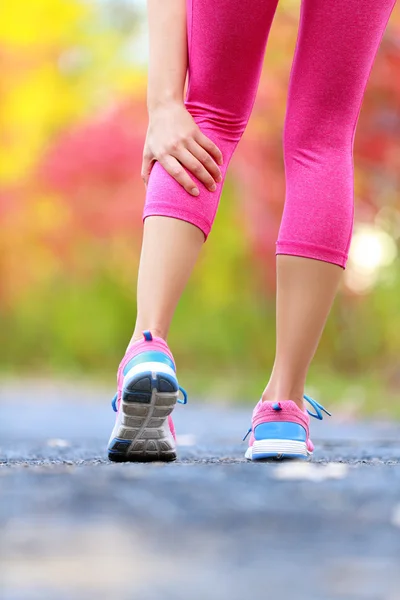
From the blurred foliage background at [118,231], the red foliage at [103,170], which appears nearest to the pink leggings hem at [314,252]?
the blurred foliage background at [118,231]

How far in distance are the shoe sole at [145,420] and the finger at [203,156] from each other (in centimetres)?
29

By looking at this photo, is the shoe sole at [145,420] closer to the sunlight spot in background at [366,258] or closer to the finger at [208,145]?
the finger at [208,145]

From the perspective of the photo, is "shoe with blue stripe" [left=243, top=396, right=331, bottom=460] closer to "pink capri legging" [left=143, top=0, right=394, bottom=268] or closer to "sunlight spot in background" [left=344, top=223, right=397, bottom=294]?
"pink capri legging" [left=143, top=0, right=394, bottom=268]

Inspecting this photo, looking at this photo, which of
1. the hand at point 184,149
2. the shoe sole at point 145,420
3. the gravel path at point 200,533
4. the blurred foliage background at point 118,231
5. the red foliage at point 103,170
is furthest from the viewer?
the red foliage at point 103,170

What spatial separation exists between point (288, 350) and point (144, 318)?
0.70 ft

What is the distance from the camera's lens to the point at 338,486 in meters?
0.85

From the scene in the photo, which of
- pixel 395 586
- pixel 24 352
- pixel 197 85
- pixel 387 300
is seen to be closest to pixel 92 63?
pixel 24 352

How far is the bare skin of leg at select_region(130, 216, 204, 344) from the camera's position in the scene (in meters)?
1.23

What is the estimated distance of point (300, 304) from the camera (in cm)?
131

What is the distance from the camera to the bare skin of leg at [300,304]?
1316 mm

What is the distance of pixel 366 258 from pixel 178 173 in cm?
710

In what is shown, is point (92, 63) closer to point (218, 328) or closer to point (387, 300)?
point (218, 328)

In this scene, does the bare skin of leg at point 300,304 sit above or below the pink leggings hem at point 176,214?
below

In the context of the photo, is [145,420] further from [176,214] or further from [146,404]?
[176,214]
